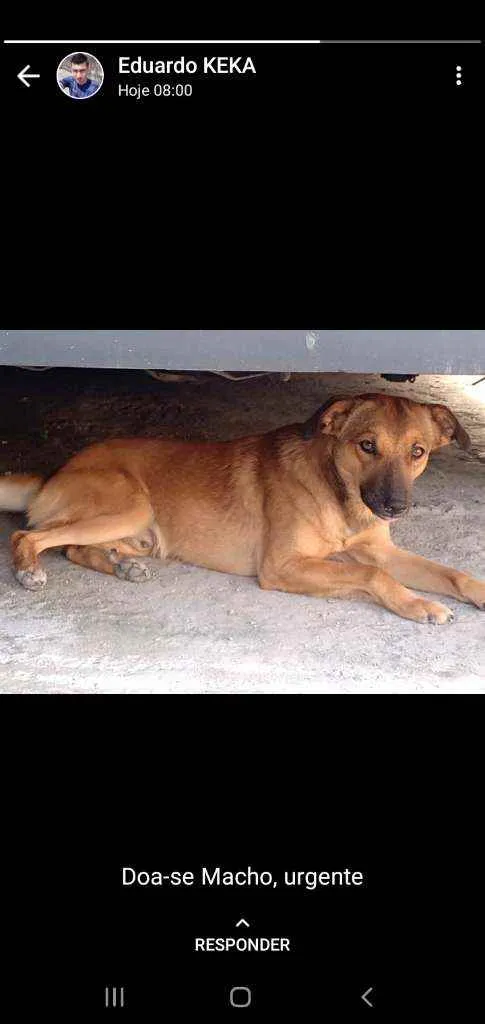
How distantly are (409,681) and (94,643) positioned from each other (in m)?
1.26

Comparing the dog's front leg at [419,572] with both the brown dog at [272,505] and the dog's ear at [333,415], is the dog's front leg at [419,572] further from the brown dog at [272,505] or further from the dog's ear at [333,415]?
the dog's ear at [333,415]

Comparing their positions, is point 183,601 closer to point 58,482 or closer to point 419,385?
point 58,482

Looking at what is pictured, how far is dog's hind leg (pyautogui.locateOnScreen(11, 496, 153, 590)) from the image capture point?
17.5ft

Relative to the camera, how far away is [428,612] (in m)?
5.05

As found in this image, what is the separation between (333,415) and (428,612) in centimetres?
100

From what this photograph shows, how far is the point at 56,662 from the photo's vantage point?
14.8ft

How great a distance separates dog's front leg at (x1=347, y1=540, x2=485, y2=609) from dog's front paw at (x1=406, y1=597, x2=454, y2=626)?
230 mm
